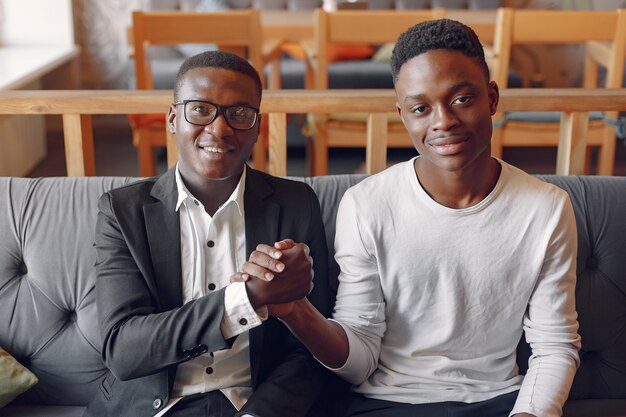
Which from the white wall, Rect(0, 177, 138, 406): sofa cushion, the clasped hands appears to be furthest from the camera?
the white wall

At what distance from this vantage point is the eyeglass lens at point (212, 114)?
4.68 ft

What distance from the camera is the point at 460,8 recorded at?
5.09 metres

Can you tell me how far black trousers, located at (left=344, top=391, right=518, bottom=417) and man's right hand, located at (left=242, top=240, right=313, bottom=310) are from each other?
298mm

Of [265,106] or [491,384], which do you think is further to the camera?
[265,106]

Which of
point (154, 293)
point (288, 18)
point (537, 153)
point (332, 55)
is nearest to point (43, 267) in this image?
point (154, 293)

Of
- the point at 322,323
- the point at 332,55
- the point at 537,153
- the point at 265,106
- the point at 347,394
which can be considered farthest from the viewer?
the point at 537,153

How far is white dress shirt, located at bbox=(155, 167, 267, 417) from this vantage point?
1.44m

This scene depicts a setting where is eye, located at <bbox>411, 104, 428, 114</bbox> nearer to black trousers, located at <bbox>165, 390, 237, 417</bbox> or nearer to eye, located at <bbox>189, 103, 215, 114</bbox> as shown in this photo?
eye, located at <bbox>189, 103, 215, 114</bbox>

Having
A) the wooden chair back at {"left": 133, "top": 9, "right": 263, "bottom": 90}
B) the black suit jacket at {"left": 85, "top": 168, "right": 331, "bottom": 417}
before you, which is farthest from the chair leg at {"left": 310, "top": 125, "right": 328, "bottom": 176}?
the black suit jacket at {"left": 85, "top": 168, "right": 331, "bottom": 417}

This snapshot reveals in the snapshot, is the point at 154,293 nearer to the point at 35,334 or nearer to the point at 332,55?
the point at 35,334

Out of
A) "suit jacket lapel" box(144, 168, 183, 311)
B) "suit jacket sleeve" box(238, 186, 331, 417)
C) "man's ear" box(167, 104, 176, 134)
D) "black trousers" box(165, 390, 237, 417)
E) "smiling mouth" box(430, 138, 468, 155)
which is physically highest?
"man's ear" box(167, 104, 176, 134)

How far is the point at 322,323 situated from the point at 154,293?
0.30m

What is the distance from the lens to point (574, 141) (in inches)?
75.1

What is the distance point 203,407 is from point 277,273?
314 mm
